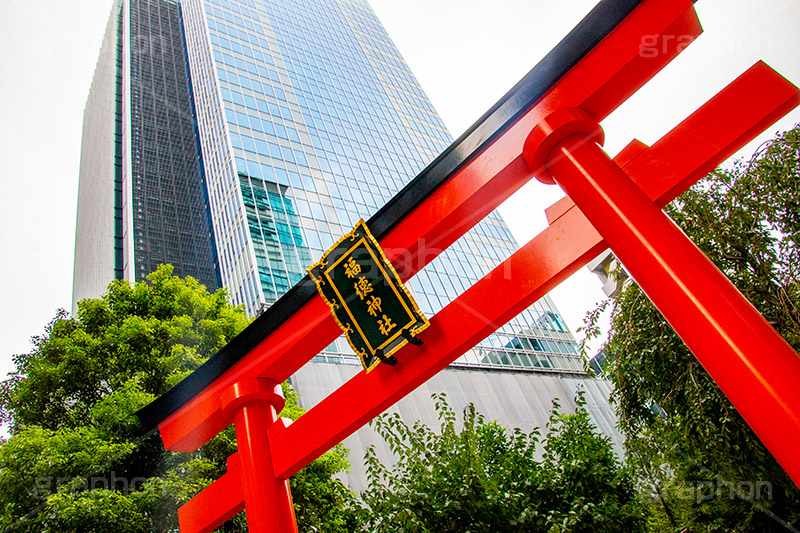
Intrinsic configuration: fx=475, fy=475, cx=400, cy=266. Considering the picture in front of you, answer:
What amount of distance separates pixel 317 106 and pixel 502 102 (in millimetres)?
26213

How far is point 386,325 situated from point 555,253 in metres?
1.21

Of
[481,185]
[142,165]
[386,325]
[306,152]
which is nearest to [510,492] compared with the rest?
[386,325]

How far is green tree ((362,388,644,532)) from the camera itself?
512 centimetres

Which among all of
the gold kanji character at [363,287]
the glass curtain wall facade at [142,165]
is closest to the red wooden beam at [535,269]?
the gold kanji character at [363,287]

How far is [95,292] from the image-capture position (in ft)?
97.2

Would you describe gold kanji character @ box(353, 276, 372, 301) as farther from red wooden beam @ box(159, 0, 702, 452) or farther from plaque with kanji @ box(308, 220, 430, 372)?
red wooden beam @ box(159, 0, 702, 452)

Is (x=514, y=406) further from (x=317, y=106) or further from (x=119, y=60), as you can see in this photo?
(x=119, y=60)

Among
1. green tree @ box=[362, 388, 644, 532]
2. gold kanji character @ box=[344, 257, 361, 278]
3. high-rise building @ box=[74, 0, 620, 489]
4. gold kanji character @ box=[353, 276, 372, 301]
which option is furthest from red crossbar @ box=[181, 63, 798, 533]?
high-rise building @ box=[74, 0, 620, 489]

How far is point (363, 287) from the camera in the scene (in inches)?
133

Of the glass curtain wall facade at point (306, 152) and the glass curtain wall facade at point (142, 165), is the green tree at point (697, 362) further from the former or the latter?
the glass curtain wall facade at point (142, 165)

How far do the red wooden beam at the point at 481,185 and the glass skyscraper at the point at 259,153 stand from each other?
10239 millimetres

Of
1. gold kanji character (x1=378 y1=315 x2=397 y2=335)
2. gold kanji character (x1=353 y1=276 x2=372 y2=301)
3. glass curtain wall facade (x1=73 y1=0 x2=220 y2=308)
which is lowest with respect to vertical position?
gold kanji character (x1=378 y1=315 x2=397 y2=335)

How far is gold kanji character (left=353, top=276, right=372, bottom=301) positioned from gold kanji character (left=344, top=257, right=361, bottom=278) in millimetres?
62

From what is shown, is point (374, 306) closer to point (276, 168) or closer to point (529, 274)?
point (529, 274)
